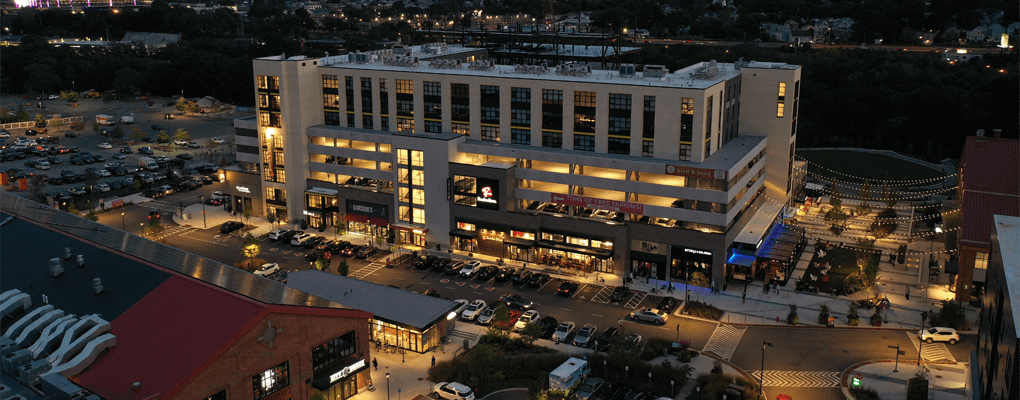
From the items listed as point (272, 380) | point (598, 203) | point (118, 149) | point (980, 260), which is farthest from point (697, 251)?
point (118, 149)

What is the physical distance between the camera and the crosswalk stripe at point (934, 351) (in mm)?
67500

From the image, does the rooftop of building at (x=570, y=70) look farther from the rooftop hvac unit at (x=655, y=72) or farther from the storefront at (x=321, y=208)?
the storefront at (x=321, y=208)

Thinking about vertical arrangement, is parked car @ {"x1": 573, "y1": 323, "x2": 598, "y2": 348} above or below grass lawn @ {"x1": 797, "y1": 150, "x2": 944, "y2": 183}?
below

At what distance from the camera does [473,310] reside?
250 ft

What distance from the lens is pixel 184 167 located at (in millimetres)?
140125

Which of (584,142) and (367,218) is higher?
(584,142)

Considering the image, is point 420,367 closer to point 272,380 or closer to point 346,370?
point 346,370

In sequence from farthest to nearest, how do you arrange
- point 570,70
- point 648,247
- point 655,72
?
1. point 570,70
2. point 655,72
3. point 648,247

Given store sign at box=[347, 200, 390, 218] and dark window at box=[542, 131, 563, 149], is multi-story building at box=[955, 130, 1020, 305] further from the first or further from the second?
store sign at box=[347, 200, 390, 218]

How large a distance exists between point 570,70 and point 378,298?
3728 cm

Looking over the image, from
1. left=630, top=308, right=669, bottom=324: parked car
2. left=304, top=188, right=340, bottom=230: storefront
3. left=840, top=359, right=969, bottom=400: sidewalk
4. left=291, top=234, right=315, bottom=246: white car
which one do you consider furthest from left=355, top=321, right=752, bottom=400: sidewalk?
left=304, top=188, right=340, bottom=230: storefront

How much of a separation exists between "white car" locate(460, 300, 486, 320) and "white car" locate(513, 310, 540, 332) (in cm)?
404

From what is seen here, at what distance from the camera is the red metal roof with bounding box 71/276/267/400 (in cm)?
5072

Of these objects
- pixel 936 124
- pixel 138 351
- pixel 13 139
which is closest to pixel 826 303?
pixel 138 351
